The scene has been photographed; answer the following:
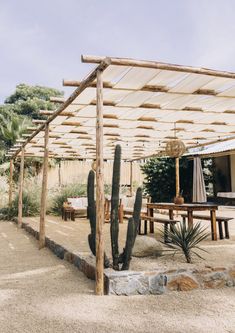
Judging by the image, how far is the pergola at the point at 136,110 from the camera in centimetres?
369

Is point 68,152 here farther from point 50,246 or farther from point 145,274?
point 145,274

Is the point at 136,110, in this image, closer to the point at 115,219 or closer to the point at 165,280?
the point at 115,219

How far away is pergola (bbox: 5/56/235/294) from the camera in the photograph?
3.69 metres

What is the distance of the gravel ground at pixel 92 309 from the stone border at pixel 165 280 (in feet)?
0.31

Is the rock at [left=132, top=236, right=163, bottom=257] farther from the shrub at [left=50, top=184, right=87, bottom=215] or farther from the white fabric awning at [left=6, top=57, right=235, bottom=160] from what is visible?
the shrub at [left=50, top=184, right=87, bottom=215]

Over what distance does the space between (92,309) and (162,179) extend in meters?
11.7

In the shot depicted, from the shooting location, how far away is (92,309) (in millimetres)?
2967

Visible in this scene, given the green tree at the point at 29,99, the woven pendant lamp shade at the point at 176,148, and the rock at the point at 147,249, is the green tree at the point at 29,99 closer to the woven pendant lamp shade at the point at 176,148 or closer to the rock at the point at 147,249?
the woven pendant lamp shade at the point at 176,148

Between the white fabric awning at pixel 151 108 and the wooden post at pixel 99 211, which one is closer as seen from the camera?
the wooden post at pixel 99 211

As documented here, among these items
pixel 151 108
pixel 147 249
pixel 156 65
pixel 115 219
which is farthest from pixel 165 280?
pixel 151 108

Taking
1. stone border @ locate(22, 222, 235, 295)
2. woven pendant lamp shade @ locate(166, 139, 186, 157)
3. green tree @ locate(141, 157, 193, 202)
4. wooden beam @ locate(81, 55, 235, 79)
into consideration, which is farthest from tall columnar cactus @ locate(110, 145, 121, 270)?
green tree @ locate(141, 157, 193, 202)

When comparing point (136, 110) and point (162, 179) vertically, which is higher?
point (136, 110)

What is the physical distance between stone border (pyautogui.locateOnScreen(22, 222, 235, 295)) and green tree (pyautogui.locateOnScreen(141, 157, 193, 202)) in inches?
427

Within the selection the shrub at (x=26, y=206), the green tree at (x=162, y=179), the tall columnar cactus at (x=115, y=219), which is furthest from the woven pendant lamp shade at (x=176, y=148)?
the green tree at (x=162, y=179)
